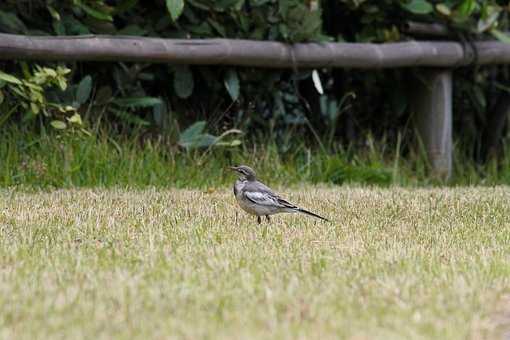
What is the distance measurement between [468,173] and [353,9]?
196cm

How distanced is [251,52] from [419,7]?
5.57 feet

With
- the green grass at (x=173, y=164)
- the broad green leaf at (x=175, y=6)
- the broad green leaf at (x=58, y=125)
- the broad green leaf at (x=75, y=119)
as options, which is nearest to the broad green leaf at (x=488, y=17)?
the green grass at (x=173, y=164)

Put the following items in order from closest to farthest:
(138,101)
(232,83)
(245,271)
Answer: (245,271) < (138,101) < (232,83)

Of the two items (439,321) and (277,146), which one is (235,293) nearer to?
(439,321)

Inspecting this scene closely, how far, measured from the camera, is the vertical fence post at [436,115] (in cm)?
1029

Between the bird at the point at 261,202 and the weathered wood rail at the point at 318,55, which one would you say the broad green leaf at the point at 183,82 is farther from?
the bird at the point at 261,202

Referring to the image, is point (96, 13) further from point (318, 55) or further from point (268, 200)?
point (268, 200)

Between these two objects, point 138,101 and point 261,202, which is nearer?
point 261,202

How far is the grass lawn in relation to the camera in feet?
12.6

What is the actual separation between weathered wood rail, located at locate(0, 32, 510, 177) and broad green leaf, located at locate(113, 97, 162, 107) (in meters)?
0.35

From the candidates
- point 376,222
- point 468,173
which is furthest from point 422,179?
point 376,222

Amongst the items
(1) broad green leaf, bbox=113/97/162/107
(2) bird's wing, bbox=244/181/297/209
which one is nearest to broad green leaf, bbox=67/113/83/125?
(1) broad green leaf, bbox=113/97/162/107

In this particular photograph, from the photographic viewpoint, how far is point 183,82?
9266 millimetres

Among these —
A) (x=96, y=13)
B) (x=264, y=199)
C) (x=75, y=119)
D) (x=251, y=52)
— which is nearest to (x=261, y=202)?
(x=264, y=199)
